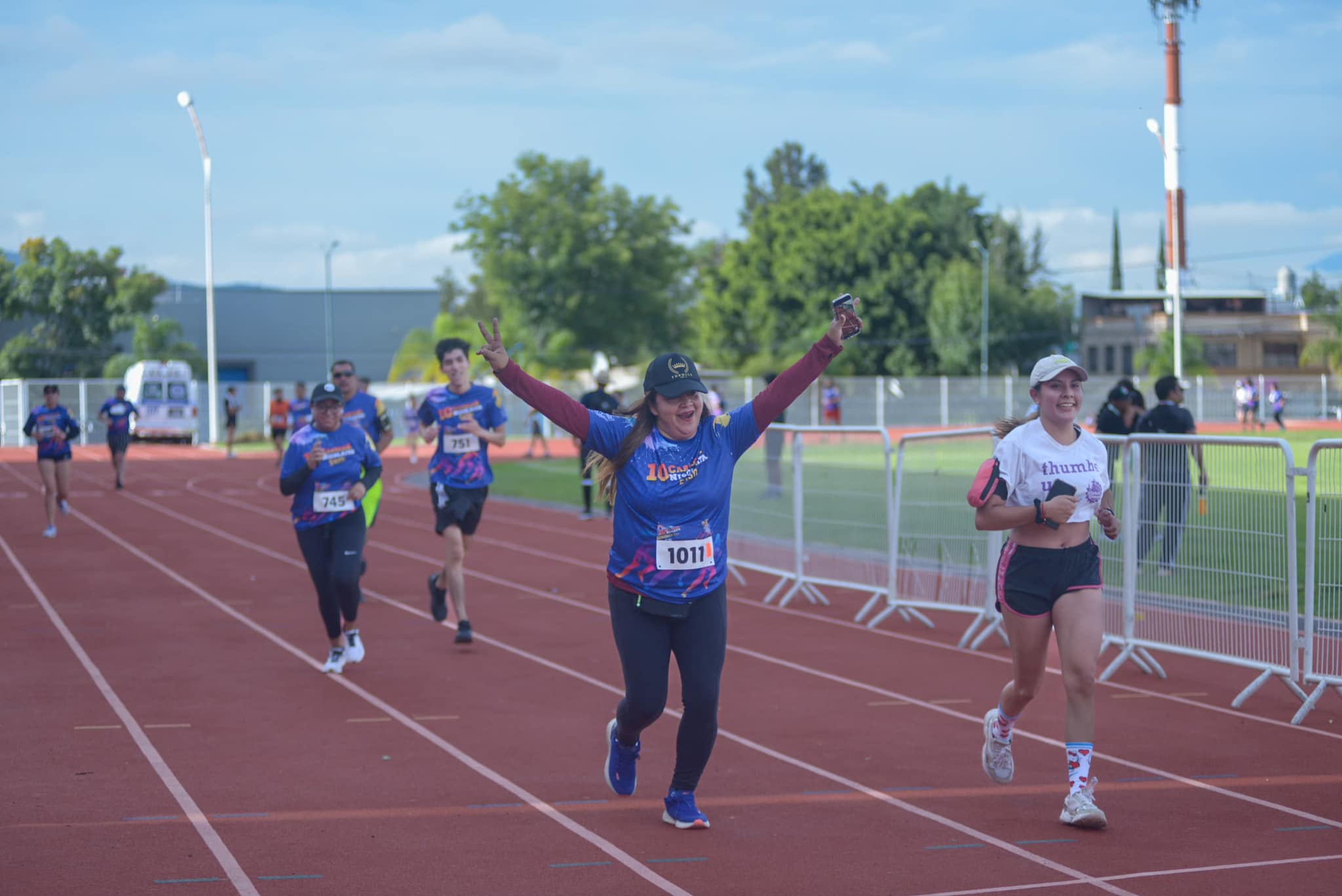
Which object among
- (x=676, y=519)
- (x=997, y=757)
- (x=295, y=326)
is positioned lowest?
(x=997, y=757)

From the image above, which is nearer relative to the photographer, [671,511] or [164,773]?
[671,511]

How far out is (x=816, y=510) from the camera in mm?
12906

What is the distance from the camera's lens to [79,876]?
5137 mm

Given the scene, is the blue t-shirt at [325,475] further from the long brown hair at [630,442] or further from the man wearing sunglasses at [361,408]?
the long brown hair at [630,442]

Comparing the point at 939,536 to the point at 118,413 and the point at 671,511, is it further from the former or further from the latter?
the point at 118,413

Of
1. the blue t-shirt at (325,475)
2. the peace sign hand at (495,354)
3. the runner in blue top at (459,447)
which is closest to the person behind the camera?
the peace sign hand at (495,354)

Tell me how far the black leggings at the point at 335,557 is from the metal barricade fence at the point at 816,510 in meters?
4.38

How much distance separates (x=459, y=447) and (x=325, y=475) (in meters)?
1.48

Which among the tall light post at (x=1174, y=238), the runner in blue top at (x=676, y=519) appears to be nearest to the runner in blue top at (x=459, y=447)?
the runner in blue top at (x=676, y=519)

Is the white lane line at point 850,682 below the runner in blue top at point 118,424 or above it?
below

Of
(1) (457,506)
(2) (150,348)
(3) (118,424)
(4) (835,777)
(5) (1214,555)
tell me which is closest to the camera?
(4) (835,777)

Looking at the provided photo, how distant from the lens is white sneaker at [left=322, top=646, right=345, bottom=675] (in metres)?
9.52

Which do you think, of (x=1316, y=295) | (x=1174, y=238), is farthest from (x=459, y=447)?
(x=1316, y=295)

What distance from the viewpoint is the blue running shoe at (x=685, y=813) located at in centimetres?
581
